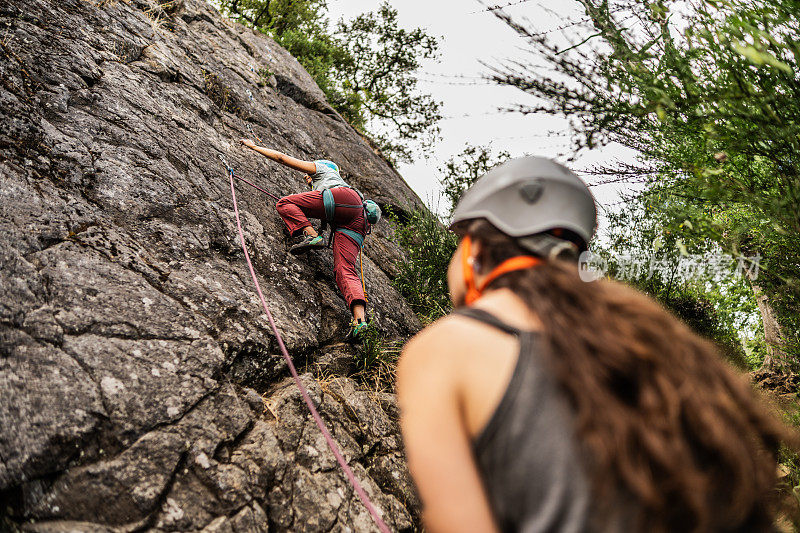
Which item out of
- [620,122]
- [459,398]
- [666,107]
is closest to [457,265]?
[459,398]

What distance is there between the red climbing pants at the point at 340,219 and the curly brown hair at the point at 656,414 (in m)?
4.44

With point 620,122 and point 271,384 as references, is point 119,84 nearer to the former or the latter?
point 271,384

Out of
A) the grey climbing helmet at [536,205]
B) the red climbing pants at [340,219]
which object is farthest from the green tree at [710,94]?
the red climbing pants at [340,219]

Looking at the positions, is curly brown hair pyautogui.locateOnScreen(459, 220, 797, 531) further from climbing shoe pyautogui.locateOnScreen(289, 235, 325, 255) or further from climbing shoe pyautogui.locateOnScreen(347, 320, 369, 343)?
climbing shoe pyautogui.locateOnScreen(289, 235, 325, 255)

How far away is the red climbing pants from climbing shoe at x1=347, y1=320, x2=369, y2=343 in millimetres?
396

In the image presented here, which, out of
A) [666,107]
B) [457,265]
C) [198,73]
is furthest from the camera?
[198,73]

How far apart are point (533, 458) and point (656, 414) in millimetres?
262

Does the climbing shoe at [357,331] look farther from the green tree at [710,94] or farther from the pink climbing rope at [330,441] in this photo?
the green tree at [710,94]

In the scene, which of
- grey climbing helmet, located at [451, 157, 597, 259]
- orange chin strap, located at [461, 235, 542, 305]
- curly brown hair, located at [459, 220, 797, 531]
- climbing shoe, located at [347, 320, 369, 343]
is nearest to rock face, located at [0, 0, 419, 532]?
climbing shoe, located at [347, 320, 369, 343]

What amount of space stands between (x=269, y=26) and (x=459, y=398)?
20.4 meters

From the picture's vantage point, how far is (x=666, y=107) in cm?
273

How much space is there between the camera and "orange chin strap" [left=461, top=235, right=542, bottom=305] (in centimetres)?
130

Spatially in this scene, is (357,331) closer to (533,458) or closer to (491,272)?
(491,272)

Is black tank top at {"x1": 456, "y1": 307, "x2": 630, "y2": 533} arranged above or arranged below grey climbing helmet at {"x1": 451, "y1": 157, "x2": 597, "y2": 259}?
below
